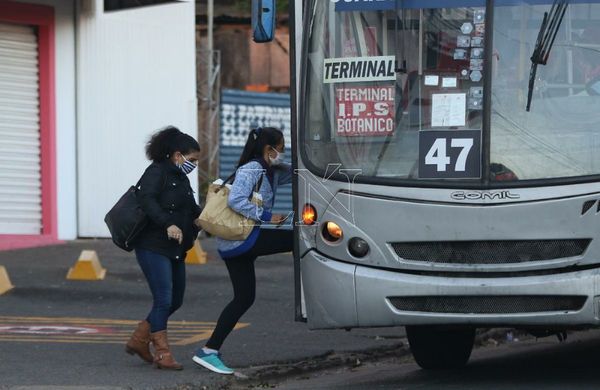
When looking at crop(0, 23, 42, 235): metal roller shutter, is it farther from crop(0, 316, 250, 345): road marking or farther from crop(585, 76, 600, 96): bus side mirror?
crop(585, 76, 600, 96): bus side mirror

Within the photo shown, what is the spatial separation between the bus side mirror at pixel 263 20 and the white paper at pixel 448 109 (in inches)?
44.3

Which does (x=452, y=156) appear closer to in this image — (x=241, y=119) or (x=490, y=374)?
(x=490, y=374)

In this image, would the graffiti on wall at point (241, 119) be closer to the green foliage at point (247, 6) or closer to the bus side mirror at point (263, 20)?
the green foliage at point (247, 6)

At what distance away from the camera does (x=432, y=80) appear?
812 centimetres

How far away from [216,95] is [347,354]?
11007 mm

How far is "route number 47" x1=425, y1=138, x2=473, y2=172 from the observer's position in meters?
8.01

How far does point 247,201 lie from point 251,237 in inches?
9.7

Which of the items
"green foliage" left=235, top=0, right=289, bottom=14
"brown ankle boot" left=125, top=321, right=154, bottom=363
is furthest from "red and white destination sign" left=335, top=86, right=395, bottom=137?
"green foliage" left=235, top=0, right=289, bottom=14

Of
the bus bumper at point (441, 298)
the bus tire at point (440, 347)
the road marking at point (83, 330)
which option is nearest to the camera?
the bus bumper at point (441, 298)

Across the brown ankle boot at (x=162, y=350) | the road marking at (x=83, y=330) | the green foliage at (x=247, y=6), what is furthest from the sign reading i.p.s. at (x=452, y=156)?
the green foliage at (x=247, y=6)

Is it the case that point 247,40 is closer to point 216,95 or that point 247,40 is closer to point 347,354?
point 216,95

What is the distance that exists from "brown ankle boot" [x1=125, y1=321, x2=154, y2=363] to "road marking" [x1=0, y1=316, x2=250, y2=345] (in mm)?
1194

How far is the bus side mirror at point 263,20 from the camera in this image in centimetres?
830

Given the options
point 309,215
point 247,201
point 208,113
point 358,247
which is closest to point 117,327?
point 247,201
